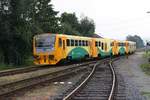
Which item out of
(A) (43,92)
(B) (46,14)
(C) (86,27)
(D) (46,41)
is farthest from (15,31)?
(C) (86,27)

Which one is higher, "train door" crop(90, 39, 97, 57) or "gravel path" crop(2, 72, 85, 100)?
"train door" crop(90, 39, 97, 57)

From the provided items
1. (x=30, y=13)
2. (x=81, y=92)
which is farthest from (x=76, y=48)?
(x=81, y=92)

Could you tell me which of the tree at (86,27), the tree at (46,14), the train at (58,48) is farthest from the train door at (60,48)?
the tree at (86,27)

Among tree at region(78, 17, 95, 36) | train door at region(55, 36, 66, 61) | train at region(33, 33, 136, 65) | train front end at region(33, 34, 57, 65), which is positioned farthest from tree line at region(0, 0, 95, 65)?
tree at region(78, 17, 95, 36)

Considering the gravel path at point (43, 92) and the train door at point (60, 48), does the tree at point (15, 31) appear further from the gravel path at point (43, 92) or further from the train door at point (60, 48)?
the gravel path at point (43, 92)

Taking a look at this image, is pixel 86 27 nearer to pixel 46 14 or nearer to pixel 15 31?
pixel 46 14

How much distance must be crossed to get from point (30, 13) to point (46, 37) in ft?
43.6

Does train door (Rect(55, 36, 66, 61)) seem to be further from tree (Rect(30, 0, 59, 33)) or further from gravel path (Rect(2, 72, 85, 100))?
tree (Rect(30, 0, 59, 33))

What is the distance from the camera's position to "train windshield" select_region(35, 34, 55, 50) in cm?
3669

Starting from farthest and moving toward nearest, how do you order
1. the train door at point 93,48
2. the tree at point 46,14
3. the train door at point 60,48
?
the tree at point 46,14 < the train door at point 93,48 < the train door at point 60,48

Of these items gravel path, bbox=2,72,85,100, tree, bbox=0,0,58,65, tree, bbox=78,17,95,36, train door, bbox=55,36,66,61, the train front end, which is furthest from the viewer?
tree, bbox=78,17,95,36

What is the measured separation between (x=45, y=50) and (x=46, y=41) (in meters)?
0.77

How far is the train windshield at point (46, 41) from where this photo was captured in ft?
120

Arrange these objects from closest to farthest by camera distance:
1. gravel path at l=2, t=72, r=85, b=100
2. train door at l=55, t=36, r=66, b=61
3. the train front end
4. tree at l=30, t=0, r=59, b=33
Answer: gravel path at l=2, t=72, r=85, b=100 → train door at l=55, t=36, r=66, b=61 → the train front end → tree at l=30, t=0, r=59, b=33
